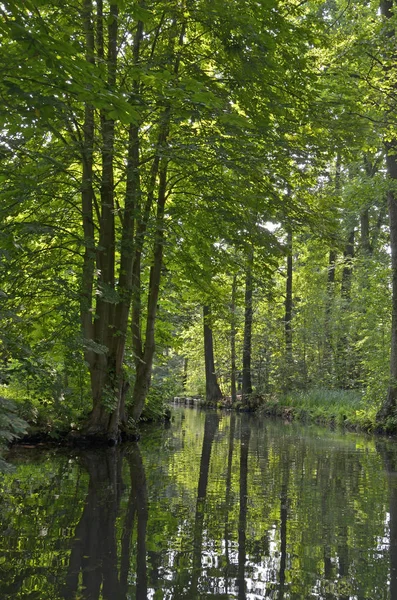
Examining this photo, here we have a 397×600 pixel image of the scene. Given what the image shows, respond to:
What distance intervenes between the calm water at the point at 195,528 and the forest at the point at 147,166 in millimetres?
891

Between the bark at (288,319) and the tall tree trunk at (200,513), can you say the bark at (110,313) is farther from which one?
the bark at (288,319)

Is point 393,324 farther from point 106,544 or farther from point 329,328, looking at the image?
point 106,544

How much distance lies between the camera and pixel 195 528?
506cm

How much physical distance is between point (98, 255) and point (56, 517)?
597cm

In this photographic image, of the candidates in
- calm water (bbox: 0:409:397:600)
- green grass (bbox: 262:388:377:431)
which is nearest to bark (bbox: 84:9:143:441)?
calm water (bbox: 0:409:397:600)

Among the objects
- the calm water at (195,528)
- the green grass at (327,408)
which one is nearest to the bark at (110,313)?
the calm water at (195,528)

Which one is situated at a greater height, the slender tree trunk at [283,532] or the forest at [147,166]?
the forest at [147,166]

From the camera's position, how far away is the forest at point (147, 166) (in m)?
5.32

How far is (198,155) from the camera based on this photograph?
9.27 m

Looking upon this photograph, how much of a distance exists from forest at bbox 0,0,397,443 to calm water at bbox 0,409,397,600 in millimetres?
891

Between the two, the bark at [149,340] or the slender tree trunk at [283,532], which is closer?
the slender tree trunk at [283,532]

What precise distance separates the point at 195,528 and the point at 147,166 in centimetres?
836

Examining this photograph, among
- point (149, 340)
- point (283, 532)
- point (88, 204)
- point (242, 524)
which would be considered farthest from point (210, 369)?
point (283, 532)

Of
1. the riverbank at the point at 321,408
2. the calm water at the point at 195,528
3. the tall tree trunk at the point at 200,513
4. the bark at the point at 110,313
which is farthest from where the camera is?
the riverbank at the point at 321,408
